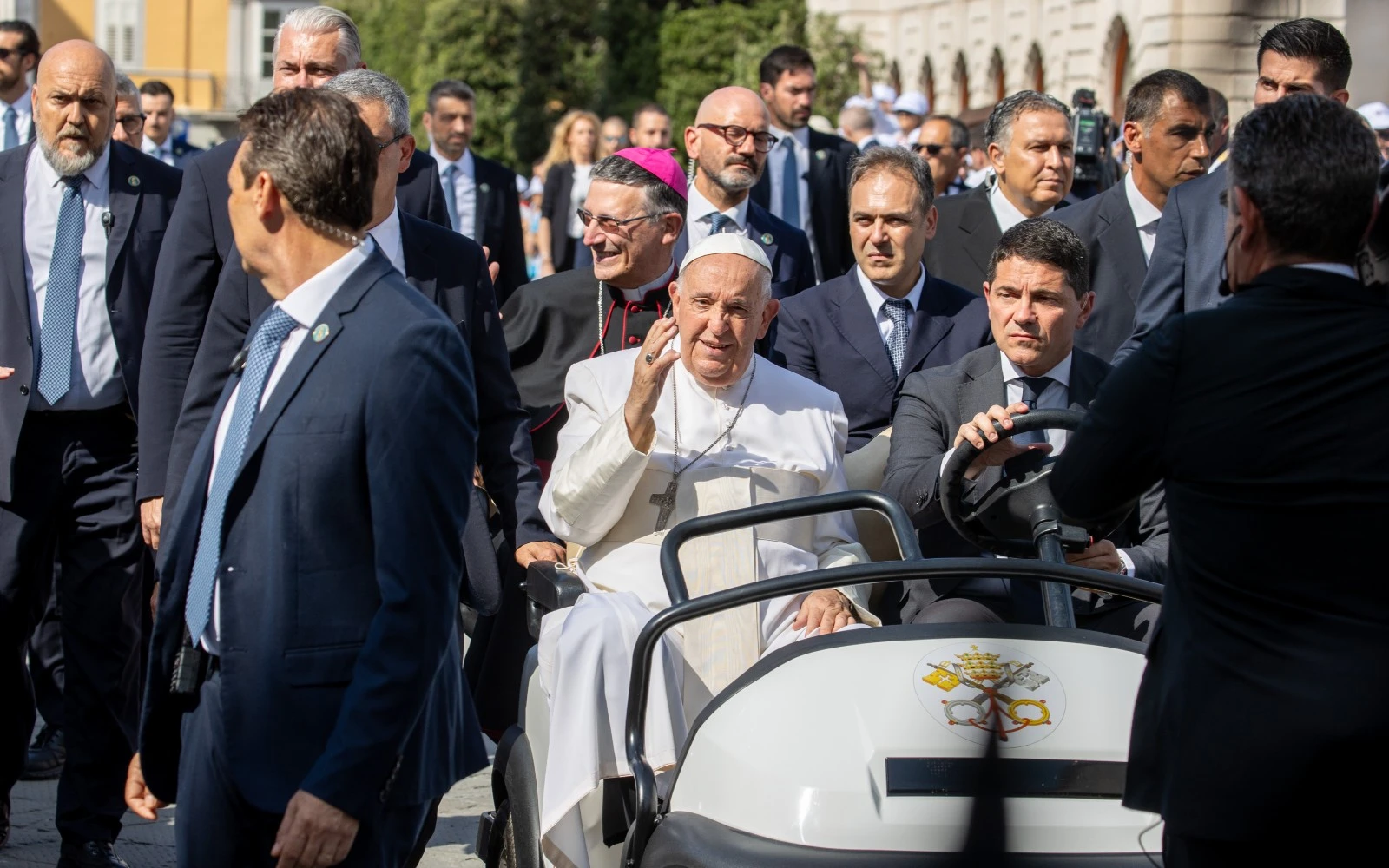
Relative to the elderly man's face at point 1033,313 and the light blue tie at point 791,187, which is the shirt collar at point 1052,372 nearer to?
the elderly man's face at point 1033,313

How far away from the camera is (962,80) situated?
31094 millimetres

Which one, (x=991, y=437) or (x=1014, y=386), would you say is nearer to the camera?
(x=991, y=437)

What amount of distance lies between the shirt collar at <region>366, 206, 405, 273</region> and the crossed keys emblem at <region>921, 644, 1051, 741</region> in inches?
86.1

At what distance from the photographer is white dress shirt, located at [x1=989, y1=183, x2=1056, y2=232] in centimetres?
750

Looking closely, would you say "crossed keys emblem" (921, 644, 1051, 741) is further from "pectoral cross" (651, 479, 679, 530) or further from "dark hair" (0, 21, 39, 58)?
"dark hair" (0, 21, 39, 58)

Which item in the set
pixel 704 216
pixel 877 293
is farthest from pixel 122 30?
pixel 877 293

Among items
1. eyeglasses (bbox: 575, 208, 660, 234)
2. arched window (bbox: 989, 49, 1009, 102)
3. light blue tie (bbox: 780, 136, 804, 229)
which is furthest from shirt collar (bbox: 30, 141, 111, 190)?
arched window (bbox: 989, 49, 1009, 102)

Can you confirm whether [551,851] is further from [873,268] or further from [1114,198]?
[1114,198]

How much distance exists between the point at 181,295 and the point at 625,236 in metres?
1.61

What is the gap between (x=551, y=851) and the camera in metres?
4.00

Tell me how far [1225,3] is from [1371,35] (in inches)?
142

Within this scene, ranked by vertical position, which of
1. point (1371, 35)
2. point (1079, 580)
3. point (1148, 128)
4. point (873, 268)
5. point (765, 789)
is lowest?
point (765, 789)

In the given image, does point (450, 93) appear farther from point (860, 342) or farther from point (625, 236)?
point (860, 342)

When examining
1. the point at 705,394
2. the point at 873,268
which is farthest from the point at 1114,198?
the point at 705,394
